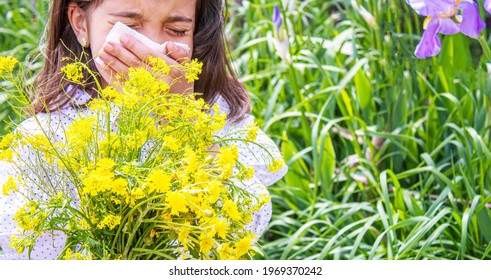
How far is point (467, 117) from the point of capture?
2406 millimetres

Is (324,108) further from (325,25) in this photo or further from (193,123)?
(193,123)

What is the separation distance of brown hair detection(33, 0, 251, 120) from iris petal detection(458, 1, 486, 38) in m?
0.64

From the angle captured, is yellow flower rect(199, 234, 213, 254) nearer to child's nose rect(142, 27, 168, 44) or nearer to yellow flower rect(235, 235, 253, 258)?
yellow flower rect(235, 235, 253, 258)

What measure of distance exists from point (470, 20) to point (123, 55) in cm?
55

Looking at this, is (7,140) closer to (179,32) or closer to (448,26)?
(179,32)

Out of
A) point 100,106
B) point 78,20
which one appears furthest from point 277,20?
point 100,106

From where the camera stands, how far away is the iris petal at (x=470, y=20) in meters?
1.19

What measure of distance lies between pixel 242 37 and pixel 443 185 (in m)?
1.23

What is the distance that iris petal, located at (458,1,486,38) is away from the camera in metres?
1.19

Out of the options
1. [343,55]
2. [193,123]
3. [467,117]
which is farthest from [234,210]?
[343,55]

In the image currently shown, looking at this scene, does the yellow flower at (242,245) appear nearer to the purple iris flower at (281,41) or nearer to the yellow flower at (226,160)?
the yellow flower at (226,160)

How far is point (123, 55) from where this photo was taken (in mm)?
1312

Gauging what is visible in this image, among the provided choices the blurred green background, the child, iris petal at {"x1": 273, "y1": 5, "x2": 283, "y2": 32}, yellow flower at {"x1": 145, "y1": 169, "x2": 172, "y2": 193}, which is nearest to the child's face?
the child

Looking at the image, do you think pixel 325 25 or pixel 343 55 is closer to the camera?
pixel 343 55
